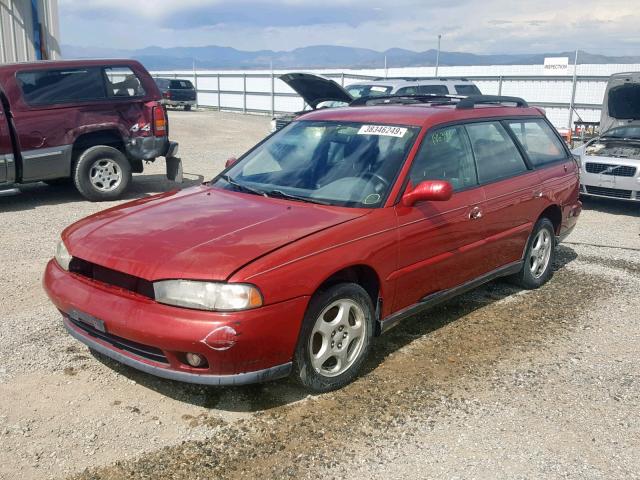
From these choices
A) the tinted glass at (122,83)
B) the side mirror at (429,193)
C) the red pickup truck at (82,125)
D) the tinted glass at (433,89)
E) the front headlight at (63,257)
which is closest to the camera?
the front headlight at (63,257)

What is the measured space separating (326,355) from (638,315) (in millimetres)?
3055

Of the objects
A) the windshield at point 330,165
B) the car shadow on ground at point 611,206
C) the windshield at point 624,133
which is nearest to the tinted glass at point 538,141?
the windshield at point 330,165

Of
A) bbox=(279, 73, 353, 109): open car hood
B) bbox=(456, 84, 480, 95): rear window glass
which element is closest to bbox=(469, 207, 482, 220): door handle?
bbox=(279, 73, 353, 109): open car hood

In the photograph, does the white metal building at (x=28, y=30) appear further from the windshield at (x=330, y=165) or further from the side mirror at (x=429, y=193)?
the side mirror at (x=429, y=193)

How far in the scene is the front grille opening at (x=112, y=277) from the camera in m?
3.24

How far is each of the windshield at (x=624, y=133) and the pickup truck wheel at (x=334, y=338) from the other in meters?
8.47

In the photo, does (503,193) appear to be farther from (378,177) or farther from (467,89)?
(467,89)

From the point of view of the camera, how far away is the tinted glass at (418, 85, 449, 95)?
1409cm

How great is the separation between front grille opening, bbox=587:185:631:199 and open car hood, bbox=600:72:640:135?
3.16 metres

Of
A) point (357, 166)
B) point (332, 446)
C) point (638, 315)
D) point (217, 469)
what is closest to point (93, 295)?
point (217, 469)

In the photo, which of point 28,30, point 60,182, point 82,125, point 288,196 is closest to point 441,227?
point 288,196

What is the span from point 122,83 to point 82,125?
0.98 meters

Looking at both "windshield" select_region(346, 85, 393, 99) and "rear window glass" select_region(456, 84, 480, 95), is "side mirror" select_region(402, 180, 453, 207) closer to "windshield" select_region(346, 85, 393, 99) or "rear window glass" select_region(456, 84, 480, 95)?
"windshield" select_region(346, 85, 393, 99)

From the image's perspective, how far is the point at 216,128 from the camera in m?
21.9
